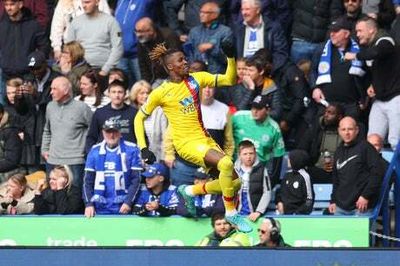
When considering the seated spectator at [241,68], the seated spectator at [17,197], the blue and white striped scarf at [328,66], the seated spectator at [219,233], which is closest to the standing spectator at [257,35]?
the blue and white striped scarf at [328,66]

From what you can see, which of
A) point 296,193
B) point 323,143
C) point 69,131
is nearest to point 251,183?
point 296,193

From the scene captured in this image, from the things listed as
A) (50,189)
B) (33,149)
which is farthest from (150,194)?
(33,149)

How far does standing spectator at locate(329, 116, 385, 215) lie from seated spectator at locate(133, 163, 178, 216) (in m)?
1.82

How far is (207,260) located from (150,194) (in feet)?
10.0

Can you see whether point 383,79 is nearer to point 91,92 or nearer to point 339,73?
point 339,73

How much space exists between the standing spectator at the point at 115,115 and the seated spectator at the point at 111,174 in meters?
0.63

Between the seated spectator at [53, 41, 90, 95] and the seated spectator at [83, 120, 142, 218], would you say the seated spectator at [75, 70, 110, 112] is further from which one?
the seated spectator at [83, 120, 142, 218]

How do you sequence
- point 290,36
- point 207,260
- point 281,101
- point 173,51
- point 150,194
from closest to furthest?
point 207,260 → point 173,51 → point 150,194 → point 281,101 → point 290,36

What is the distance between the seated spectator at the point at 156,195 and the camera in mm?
16016

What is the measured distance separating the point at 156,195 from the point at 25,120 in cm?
295

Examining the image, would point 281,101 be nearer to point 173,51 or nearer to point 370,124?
point 370,124

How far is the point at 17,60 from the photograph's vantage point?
1934cm

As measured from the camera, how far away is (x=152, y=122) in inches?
690

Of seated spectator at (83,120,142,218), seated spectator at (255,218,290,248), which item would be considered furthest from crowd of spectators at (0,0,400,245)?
seated spectator at (255,218,290,248)
